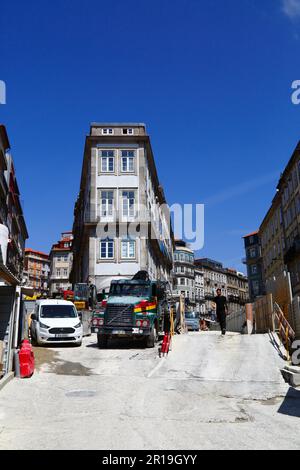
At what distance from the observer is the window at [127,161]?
44.5m

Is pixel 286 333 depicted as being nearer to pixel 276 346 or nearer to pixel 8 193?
pixel 276 346

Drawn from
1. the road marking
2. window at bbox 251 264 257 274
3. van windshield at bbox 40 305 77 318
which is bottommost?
the road marking

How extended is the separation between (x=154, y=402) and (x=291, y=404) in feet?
9.08

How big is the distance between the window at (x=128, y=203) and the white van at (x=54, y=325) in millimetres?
23573

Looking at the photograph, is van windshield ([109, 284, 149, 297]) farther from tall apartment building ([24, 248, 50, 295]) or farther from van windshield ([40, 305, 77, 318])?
tall apartment building ([24, 248, 50, 295])

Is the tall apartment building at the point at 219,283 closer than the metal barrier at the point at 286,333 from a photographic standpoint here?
No

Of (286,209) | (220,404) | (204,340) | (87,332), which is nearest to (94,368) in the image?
(220,404)

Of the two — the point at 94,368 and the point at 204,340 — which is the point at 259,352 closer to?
the point at 204,340

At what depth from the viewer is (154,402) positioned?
9211 mm

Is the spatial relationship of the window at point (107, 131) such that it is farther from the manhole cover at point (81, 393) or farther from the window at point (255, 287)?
the window at point (255, 287)

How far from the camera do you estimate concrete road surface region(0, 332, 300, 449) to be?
21.0 feet

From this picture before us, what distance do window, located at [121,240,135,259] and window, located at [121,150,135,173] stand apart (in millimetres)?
7182

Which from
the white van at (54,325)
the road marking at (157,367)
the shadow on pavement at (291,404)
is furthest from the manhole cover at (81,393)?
the white van at (54,325)

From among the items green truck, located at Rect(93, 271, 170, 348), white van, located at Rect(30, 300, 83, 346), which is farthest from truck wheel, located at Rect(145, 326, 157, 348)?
white van, located at Rect(30, 300, 83, 346)
